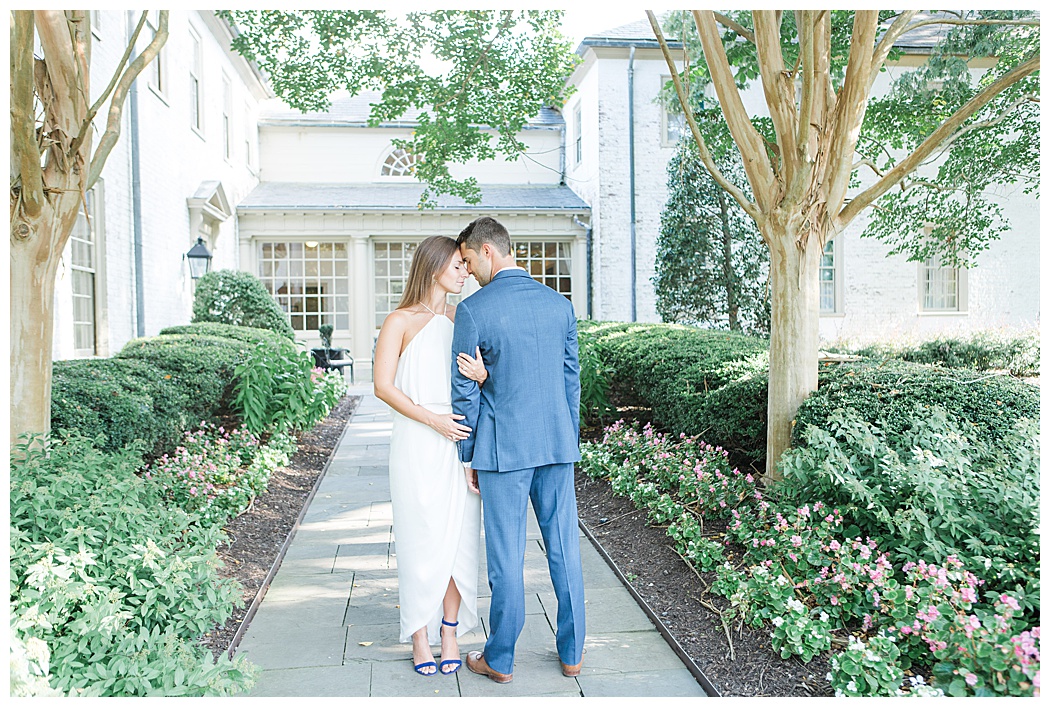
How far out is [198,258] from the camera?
42.4 feet

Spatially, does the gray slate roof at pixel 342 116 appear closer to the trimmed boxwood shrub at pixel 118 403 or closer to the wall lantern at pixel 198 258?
the wall lantern at pixel 198 258

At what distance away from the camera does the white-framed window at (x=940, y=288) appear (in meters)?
17.7

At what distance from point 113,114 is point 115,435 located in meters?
1.96

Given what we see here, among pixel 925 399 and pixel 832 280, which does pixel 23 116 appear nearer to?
pixel 925 399

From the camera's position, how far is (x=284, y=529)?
5.48m

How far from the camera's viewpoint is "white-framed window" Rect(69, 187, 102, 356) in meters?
9.19

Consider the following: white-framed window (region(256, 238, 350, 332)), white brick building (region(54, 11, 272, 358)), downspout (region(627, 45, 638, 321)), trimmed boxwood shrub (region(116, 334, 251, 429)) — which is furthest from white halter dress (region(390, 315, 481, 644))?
white-framed window (region(256, 238, 350, 332))

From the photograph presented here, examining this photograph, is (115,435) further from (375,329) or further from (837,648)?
(375,329)

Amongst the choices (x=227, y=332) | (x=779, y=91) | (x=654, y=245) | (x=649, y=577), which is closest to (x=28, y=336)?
(x=649, y=577)

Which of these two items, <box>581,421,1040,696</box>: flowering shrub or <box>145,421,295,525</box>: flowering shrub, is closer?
<box>581,421,1040,696</box>: flowering shrub

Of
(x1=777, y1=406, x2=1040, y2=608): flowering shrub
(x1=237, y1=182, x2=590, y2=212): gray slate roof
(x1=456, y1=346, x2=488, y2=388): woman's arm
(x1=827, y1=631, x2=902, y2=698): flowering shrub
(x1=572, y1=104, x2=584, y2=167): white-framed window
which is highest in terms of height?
(x1=572, y1=104, x2=584, y2=167): white-framed window

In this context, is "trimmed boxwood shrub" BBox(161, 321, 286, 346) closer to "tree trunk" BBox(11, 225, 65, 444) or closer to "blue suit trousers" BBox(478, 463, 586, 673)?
"tree trunk" BBox(11, 225, 65, 444)

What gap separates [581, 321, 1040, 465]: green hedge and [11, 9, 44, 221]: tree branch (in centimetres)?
427

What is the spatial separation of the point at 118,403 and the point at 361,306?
1250 centimetres
